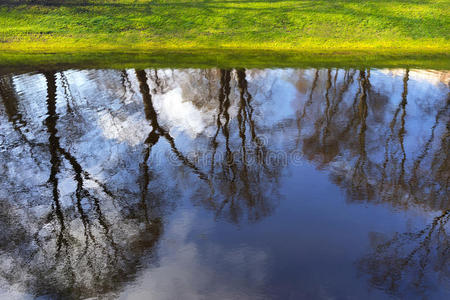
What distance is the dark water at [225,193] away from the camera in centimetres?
587

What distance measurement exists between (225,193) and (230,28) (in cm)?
1642

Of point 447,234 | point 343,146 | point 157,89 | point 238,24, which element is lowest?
point 447,234

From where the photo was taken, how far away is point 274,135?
414 inches

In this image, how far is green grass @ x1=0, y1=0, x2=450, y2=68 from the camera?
794 inches

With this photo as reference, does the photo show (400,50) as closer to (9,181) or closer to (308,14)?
(308,14)

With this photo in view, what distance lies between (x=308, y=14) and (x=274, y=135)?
1544 cm

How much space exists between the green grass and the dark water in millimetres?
7179

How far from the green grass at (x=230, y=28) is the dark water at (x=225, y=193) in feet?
23.6

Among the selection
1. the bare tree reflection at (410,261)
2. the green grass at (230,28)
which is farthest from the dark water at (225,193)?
the green grass at (230,28)

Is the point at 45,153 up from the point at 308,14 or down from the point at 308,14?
down

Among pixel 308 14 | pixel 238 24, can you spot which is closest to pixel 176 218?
pixel 238 24

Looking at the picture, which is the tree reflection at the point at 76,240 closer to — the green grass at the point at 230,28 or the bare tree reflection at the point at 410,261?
the bare tree reflection at the point at 410,261

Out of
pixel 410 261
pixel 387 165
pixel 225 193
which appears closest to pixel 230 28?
pixel 387 165

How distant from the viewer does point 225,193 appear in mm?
7941
